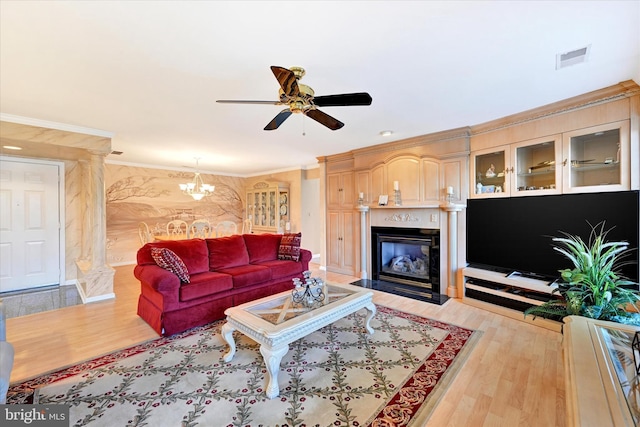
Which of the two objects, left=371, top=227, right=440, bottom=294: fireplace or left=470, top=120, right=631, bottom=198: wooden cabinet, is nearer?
left=470, top=120, right=631, bottom=198: wooden cabinet

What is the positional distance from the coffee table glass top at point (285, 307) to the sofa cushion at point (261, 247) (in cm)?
159

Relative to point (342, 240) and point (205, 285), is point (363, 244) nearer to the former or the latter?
point (342, 240)

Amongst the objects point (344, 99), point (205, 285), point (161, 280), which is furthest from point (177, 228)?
point (344, 99)

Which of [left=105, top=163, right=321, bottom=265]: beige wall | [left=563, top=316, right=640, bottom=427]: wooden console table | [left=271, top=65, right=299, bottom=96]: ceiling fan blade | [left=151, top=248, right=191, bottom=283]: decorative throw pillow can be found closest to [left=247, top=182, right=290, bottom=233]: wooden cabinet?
[left=105, top=163, right=321, bottom=265]: beige wall

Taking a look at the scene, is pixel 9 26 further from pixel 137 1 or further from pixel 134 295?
pixel 134 295

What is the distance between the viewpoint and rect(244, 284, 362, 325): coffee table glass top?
85.8 inches

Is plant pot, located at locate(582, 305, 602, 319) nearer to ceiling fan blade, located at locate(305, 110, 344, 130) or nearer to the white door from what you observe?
ceiling fan blade, located at locate(305, 110, 344, 130)

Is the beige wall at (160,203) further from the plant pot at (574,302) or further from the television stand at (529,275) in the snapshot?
the plant pot at (574,302)

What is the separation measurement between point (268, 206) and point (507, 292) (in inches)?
228

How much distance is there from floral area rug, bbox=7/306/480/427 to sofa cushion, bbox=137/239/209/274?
0.95m

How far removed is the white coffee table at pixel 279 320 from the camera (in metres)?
1.87

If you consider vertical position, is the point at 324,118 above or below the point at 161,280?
above

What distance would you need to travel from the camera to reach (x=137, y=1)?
4.85ft

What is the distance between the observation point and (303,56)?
6.57 ft
